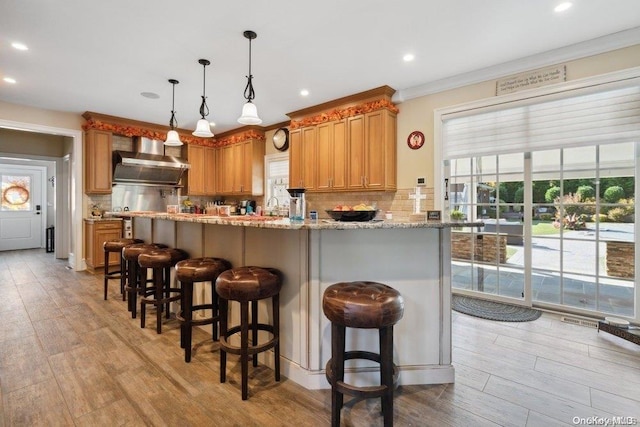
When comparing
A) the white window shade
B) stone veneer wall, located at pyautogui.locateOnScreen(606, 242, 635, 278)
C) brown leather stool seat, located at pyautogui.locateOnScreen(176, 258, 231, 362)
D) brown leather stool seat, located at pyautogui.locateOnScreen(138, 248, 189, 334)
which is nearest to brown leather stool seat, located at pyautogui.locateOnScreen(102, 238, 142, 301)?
brown leather stool seat, located at pyautogui.locateOnScreen(138, 248, 189, 334)

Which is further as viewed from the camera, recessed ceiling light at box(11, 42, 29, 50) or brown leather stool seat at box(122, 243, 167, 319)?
brown leather stool seat at box(122, 243, 167, 319)

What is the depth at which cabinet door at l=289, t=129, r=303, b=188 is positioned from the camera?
4.99m

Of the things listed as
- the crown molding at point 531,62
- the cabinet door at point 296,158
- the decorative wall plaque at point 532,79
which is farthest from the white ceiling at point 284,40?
the cabinet door at point 296,158

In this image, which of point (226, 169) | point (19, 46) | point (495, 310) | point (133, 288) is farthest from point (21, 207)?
point (495, 310)

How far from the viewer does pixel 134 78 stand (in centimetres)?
372

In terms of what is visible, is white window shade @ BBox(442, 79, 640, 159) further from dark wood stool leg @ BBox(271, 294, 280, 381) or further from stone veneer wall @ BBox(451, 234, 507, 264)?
dark wood stool leg @ BBox(271, 294, 280, 381)

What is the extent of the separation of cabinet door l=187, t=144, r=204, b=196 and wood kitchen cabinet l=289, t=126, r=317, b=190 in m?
2.39

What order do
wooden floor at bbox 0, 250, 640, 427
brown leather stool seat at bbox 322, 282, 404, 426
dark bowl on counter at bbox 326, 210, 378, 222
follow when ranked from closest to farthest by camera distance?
brown leather stool seat at bbox 322, 282, 404, 426 → wooden floor at bbox 0, 250, 640, 427 → dark bowl on counter at bbox 326, 210, 378, 222

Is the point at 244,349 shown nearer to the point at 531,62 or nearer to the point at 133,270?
the point at 133,270

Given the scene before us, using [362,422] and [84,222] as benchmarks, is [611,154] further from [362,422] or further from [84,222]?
[84,222]

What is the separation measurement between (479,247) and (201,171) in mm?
5397

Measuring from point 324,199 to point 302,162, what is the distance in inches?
27.6

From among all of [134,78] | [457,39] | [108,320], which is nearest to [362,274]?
[457,39]

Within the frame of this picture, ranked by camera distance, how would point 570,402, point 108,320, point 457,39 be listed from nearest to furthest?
point 570,402 < point 457,39 < point 108,320
